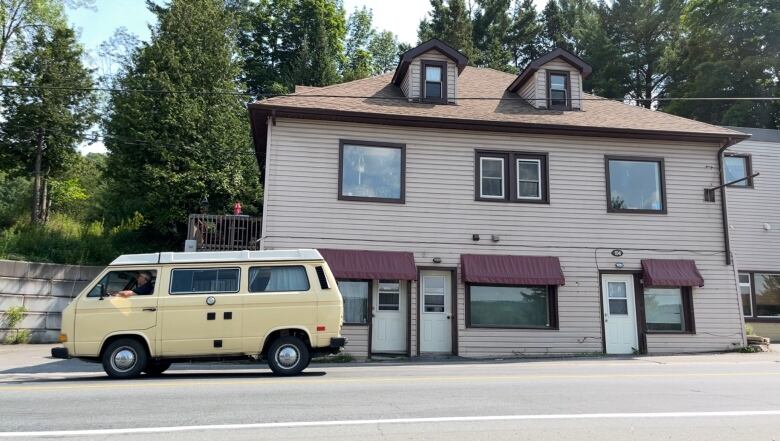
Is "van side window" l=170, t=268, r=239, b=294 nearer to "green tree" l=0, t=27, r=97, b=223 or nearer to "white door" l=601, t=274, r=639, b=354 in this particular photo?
"white door" l=601, t=274, r=639, b=354

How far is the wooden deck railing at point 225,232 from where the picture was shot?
54.6ft

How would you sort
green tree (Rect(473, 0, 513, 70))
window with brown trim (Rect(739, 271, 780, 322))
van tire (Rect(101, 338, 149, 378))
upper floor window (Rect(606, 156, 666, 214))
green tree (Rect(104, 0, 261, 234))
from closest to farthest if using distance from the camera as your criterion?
van tire (Rect(101, 338, 149, 378)) → upper floor window (Rect(606, 156, 666, 214)) → window with brown trim (Rect(739, 271, 780, 322)) → green tree (Rect(104, 0, 261, 234)) → green tree (Rect(473, 0, 513, 70))

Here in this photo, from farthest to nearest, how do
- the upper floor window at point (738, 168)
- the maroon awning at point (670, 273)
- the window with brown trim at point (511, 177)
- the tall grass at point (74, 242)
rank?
1. the tall grass at point (74, 242)
2. the upper floor window at point (738, 168)
3. the window with brown trim at point (511, 177)
4. the maroon awning at point (670, 273)

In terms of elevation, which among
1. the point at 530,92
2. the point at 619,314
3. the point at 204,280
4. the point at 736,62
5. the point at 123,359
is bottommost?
the point at 123,359

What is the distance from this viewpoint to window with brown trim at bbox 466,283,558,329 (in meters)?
15.9

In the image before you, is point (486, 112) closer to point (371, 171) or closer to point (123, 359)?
point (371, 171)

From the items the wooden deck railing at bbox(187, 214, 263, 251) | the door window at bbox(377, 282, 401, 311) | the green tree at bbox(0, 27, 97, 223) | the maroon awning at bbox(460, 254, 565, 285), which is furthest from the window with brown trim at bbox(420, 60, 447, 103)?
the green tree at bbox(0, 27, 97, 223)

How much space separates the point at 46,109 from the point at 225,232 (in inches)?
559

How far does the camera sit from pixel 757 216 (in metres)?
21.0

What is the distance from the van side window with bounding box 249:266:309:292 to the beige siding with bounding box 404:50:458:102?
325 inches

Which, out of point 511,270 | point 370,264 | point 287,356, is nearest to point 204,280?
point 287,356

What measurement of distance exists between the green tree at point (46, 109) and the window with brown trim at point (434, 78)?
15912mm

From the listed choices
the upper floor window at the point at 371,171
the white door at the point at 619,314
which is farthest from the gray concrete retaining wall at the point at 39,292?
the white door at the point at 619,314

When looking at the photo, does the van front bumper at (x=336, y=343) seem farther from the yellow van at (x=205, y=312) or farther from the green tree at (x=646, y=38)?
the green tree at (x=646, y=38)
